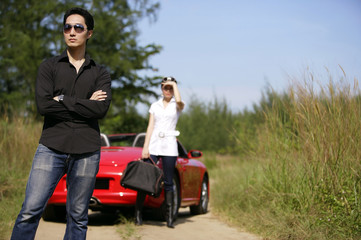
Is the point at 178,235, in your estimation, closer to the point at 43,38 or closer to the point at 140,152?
the point at 140,152

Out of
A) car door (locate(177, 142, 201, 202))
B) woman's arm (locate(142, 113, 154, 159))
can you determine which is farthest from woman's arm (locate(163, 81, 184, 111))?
car door (locate(177, 142, 201, 202))

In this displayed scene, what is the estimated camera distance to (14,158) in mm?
9336

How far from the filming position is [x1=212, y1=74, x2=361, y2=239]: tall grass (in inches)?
247

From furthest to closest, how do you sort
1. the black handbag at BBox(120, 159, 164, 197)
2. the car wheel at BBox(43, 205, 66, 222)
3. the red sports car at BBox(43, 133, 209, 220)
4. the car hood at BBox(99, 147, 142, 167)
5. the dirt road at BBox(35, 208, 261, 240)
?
the car wheel at BBox(43, 205, 66, 222) < the car hood at BBox(99, 147, 142, 167) < the red sports car at BBox(43, 133, 209, 220) < the black handbag at BBox(120, 159, 164, 197) < the dirt road at BBox(35, 208, 261, 240)

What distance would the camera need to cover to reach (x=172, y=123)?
26.0 ft

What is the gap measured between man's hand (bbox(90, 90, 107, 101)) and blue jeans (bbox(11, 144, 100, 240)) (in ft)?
1.40

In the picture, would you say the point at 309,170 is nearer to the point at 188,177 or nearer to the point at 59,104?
the point at 188,177

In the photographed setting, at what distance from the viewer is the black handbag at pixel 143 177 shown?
23.5 ft

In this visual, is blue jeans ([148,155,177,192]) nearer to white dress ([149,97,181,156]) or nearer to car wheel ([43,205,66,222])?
white dress ([149,97,181,156])

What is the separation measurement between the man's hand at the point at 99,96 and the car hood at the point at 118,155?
3421 millimetres

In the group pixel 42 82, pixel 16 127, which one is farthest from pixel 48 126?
pixel 16 127

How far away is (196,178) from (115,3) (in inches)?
930

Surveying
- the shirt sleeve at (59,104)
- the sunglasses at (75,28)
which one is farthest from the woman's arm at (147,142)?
the sunglasses at (75,28)

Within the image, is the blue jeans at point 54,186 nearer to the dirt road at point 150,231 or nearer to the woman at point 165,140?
the dirt road at point 150,231
